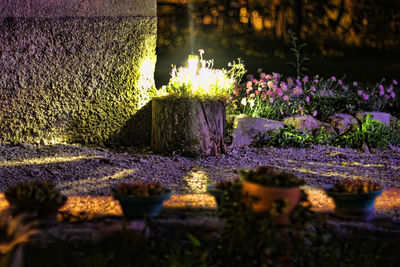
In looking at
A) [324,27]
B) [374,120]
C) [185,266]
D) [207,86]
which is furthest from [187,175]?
[324,27]

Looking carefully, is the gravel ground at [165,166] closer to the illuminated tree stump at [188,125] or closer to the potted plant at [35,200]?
the illuminated tree stump at [188,125]

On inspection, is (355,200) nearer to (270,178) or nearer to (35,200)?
(270,178)

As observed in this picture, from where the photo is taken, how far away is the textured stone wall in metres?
5.05

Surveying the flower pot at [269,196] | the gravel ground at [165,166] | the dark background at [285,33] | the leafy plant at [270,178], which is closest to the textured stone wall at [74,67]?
the gravel ground at [165,166]

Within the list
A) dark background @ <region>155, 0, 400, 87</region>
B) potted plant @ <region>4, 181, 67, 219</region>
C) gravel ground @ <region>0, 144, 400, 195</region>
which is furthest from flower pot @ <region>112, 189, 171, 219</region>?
dark background @ <region>155, 0, 400, 87</region>

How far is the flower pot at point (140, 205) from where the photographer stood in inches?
101

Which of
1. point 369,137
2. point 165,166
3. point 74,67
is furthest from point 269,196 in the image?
point 369,137

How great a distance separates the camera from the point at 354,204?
271cm

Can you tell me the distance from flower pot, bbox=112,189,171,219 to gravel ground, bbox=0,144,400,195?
1241mm

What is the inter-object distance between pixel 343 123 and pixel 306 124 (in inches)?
25.3

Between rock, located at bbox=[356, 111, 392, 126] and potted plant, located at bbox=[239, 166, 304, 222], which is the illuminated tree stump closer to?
rock, located at bbox=[356, 111, 392, 126]

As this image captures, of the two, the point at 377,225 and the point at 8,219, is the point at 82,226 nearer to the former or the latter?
the point at 8,219

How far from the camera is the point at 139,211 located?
261 centimetres

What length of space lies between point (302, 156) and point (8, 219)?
4.04m
